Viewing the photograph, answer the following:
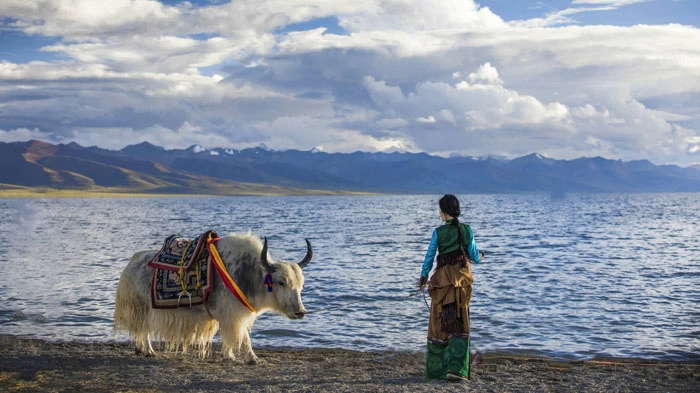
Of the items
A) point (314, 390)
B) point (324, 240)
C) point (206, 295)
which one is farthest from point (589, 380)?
point (324, 240)

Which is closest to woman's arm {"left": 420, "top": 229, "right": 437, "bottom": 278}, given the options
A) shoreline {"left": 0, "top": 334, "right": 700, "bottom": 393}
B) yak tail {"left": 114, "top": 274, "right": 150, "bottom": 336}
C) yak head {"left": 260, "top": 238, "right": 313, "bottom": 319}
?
shoreline {"left": 0, "top": 334, "right": 700, "bottom": 393}

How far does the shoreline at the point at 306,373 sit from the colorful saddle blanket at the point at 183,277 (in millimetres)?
752

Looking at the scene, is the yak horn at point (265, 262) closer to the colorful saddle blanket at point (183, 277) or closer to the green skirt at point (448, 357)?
the colorful saddle blanket at point (183, 277)

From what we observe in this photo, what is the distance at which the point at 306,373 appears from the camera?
7.15 m

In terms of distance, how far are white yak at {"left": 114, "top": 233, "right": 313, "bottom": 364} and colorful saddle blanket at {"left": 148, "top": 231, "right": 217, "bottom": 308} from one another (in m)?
0.14

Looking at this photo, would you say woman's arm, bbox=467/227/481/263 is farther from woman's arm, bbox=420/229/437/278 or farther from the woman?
woman's arm, bbox=420/229/437/278

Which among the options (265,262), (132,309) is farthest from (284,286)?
(132,309)

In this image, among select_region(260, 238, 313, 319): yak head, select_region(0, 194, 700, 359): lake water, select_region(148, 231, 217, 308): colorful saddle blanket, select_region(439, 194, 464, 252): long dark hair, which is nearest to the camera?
select_region(439, 194, 464, 252): long dark hair

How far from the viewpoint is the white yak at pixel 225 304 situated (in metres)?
7.42

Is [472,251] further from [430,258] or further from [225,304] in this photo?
[225,304]

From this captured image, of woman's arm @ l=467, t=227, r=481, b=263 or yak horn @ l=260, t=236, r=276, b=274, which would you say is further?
yak horn @ l=260, t=236, r=276, b=274

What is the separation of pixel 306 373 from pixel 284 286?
100cm

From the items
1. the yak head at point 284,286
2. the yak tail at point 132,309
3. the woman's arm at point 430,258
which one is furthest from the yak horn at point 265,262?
the woman's arm at point 430,258

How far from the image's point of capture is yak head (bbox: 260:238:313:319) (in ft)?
24.0
